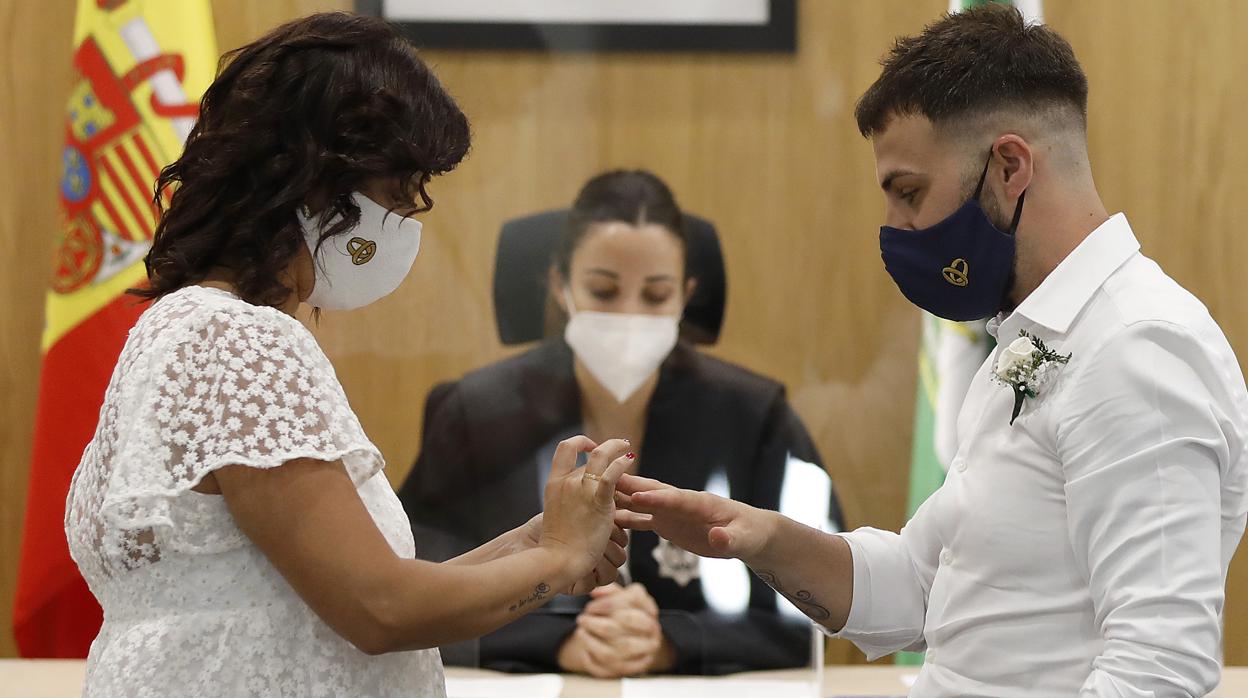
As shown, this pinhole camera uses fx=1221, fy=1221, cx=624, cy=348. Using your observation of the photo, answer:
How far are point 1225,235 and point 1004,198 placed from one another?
93.0 inches

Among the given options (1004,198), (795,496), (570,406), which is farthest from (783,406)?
(1004,198)

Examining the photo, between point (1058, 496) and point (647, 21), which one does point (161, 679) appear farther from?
point (647, 21)

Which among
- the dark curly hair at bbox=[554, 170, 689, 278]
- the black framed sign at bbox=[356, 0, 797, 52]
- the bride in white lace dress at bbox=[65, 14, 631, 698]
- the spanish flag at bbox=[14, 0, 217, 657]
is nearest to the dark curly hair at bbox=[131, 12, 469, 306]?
the bride in white lace dress at bbox=[65, 14, 631, 698]

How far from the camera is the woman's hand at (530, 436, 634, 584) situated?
155 centimetres

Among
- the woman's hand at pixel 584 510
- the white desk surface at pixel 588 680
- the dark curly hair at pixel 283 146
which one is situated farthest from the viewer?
the white desk surface at pixel 588 680

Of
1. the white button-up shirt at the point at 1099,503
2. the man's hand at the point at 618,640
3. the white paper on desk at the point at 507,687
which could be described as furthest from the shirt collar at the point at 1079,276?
the man's hand at the point at 618,640

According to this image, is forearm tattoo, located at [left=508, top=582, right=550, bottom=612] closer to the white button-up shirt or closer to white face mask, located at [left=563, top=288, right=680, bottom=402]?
the white button-up shirt

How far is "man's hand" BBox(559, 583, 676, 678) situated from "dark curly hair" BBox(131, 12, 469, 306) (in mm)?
1780

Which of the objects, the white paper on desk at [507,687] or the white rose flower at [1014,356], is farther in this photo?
the white paper on desk at [507,687]

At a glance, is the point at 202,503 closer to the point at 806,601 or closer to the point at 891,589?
the point at 806,601

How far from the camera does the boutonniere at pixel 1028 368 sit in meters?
1.47

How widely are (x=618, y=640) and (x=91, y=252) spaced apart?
1.72m

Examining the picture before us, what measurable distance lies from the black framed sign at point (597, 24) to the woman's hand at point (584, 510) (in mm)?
2232

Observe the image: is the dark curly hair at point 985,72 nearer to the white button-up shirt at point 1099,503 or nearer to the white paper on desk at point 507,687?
the white button-up shirt at point 1099,503
